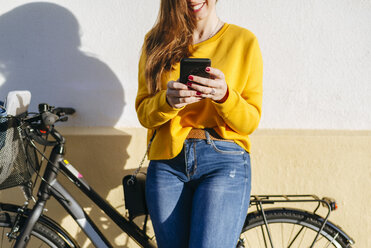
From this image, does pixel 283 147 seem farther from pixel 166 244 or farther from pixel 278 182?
pixel 166 244

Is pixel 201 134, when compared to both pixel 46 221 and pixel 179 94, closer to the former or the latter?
pixel 179 94

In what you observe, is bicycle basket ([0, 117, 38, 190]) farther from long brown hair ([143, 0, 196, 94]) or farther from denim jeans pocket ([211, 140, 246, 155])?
denim jeans pocket ([211, 140, 246, 155])

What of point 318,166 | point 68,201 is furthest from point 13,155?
point 318,166

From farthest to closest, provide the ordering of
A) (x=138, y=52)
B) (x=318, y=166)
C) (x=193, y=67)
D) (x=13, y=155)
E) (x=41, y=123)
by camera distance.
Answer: (x=138, y=52)
(x=318, y=166)
(x=41, y=123)
(x=13, y=155)
(x=193, y=67)

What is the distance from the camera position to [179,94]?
1.21 m

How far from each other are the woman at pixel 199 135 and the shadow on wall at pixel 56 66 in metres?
0.78

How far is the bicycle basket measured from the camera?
1438 mm

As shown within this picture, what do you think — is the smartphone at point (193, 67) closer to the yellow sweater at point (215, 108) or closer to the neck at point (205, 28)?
the yellow sweater at point (215, 108)

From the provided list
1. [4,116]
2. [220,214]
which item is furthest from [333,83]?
[4,116]

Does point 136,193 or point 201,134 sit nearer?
point 201,134

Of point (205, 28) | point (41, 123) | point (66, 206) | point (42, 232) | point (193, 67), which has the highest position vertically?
point (205, 28)

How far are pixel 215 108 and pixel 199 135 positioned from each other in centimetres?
14

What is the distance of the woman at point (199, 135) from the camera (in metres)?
1.34

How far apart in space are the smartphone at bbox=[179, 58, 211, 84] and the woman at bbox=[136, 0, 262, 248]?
0.15 metres
